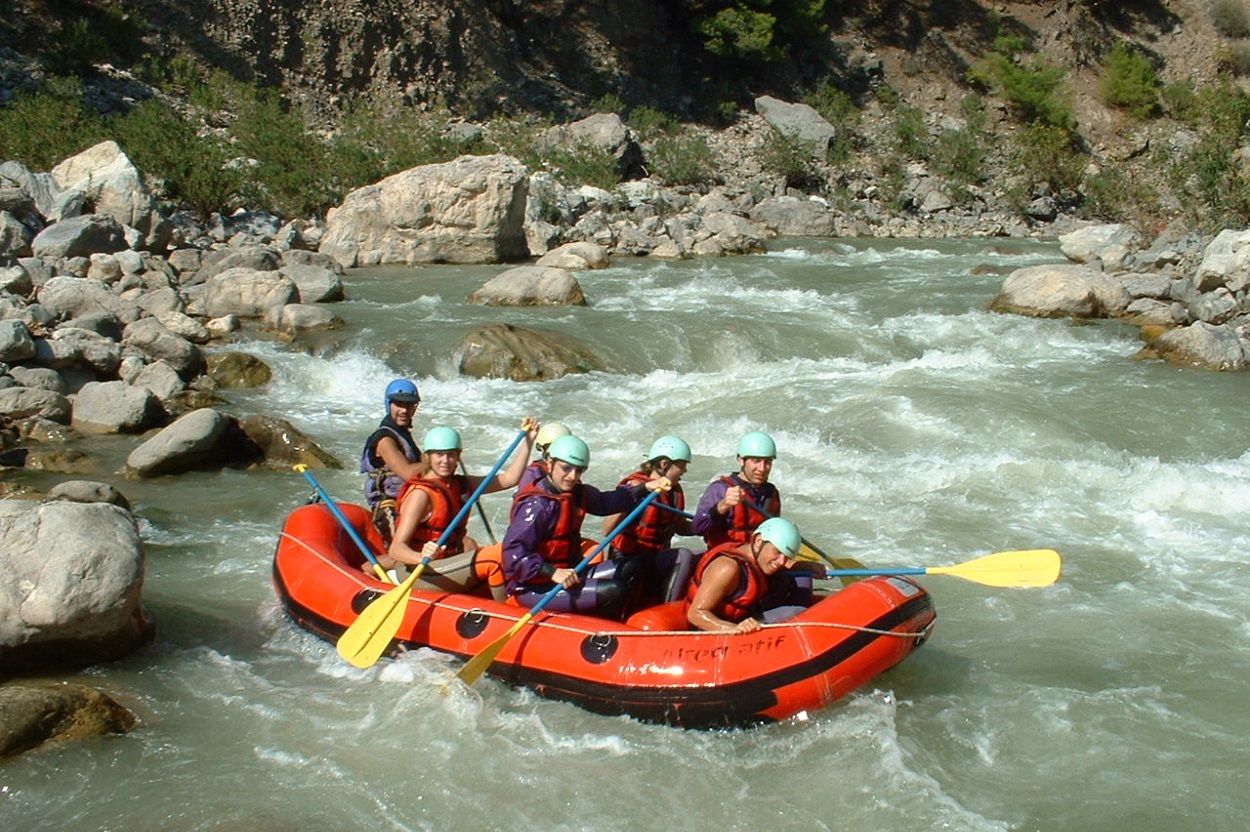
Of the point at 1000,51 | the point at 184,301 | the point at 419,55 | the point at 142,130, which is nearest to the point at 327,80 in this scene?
the point at 419,55

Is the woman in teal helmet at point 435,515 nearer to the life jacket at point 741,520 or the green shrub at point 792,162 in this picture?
the life jacket at point 741,520

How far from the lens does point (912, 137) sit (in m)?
27.3

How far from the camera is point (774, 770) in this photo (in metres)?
4.13

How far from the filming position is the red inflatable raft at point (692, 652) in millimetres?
4270

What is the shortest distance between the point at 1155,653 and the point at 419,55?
25010mm

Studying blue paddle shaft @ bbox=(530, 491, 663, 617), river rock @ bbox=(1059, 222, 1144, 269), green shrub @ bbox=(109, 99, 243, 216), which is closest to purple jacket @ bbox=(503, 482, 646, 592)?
blue paddle shaft @ bbox=(530, 491, 663, 617)

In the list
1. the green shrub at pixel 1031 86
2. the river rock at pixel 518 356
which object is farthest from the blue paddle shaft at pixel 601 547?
the green shrub at pixel 1031 86

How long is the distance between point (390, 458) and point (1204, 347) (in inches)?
319

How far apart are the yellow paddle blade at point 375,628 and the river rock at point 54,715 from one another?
2.66ft

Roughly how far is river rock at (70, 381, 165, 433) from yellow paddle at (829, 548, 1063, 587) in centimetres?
545

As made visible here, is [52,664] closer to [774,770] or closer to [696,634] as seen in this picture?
[696,634]

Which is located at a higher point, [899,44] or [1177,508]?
[899,44]

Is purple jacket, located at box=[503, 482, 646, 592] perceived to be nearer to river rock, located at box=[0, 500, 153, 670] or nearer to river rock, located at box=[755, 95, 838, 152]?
river rock, located at box=[0, 500, 153, 670]

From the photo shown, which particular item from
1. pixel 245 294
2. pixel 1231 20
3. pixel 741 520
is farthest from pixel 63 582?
pixel 1231 20
